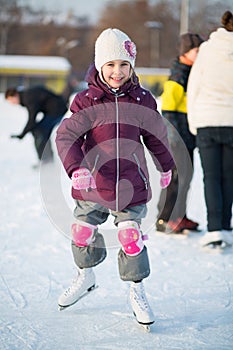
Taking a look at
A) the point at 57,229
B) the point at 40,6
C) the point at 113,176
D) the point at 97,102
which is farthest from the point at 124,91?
the point at 40,6

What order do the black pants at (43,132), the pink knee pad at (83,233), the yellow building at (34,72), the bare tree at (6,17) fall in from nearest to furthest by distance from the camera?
the pink knee pad at (83,233), the black pants at (43,132), the yellow building at (34,72), the bare tree at (6,17)

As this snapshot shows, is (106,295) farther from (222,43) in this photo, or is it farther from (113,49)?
(222,43)

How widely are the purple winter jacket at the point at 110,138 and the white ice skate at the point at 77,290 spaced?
0.41m

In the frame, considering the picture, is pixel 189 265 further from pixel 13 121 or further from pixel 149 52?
pixel 149 52

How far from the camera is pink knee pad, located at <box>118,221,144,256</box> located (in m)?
2.56

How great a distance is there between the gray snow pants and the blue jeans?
54.0 inches

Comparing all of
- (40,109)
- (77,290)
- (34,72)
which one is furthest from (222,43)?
(34,72)

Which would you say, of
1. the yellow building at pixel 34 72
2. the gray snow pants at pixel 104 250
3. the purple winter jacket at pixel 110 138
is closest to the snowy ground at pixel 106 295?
the gray snow pants at pixel 104 250

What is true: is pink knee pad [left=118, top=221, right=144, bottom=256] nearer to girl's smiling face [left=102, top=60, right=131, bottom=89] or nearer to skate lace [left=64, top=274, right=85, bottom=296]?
skate lace [left=64, top=274, right=85, bottom=296]

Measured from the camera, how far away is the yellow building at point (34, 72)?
124ft

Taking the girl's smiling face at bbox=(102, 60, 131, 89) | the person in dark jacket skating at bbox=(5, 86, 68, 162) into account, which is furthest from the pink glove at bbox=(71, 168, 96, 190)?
the person in dark jacket skating at bbox=(5, 86, 68, 162)

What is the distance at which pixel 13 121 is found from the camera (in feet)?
53.5

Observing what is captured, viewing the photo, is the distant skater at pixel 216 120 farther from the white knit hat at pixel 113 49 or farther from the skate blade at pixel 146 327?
the skate blade at pixel 146 327

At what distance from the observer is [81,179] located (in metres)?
2.39
